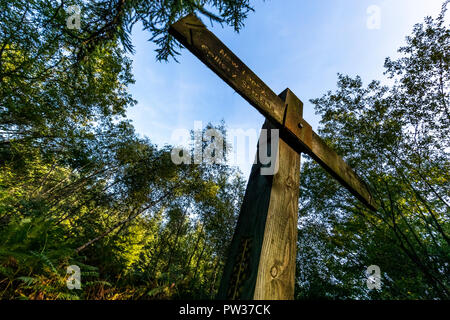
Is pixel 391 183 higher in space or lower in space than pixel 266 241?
higher

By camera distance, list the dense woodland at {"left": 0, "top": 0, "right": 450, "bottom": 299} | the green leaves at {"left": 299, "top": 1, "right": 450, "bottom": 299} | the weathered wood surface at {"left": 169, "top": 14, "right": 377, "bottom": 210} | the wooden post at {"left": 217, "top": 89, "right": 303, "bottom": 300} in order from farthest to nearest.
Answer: the green leaves at {"left": 299, "top": 1, "right": 450, "bottom": 299}
the dense woodland at {"left": 0, "top": 0, "right": 450, "bottom": 299}
the weathered wood surface at {"left": 169, "top": 14, "right": 377, "bottom": 210}
the wooden post at {"left": 217, "top": 89, "right": 303, "bottom": 300}

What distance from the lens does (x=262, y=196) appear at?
0.92 metres

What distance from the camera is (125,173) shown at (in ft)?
35.5

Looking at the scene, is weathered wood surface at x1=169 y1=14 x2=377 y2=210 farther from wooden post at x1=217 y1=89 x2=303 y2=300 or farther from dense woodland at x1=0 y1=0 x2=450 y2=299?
dense woodland at x1=0 y1=0 x2=450 y2=299

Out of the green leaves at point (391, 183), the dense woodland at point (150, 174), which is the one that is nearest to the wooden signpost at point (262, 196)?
the dense woodland at point (150, 174)

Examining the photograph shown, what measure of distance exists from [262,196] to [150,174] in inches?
407

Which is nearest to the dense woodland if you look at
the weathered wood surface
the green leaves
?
the green leaves

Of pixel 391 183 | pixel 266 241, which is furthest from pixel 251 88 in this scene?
pixel 391 183

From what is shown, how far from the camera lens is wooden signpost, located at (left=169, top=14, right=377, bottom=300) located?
2.46 ft

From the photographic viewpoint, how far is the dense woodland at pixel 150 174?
336 cm

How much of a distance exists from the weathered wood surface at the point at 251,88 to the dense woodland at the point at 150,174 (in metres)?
2.77

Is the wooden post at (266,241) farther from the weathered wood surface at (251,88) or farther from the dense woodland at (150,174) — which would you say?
the dense woodland at (150,174)

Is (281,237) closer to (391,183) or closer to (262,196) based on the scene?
(262,196)
